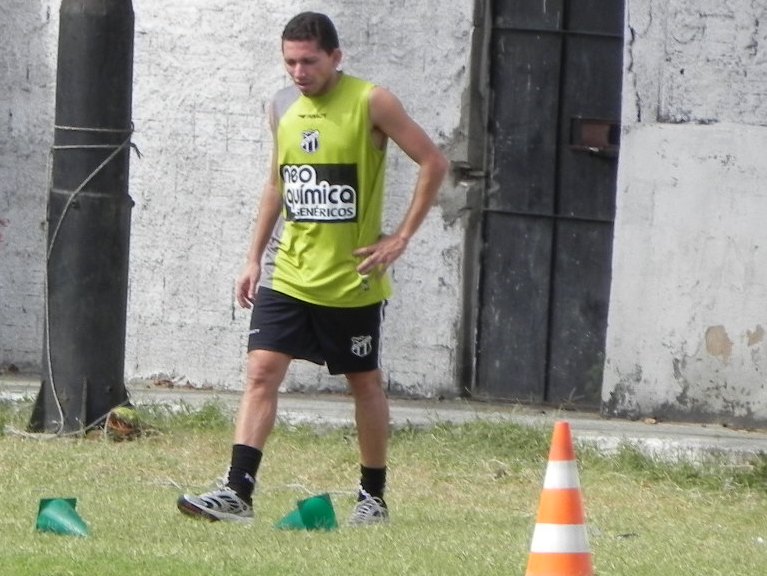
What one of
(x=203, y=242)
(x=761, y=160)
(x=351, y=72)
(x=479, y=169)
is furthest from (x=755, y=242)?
(x=203, y=242)

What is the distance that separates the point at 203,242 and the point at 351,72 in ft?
4.07

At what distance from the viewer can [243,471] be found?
6469mm

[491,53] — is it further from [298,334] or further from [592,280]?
[298,334]

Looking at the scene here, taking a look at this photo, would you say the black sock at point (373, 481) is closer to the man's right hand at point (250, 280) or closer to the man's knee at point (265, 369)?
the man's knee at point (265, 369)

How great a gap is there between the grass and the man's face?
5.26ft

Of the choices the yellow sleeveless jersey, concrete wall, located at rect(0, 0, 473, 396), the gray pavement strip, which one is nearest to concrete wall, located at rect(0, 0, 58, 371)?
concrete wall, located at rect(0, 0, 473, 396)

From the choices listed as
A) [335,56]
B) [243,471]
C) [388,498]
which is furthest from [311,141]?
[388,498]

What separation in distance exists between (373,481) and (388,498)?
725 mm

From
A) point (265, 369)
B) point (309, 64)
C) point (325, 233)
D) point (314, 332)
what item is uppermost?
point (309, 64)

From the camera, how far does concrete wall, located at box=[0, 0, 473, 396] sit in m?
9.30

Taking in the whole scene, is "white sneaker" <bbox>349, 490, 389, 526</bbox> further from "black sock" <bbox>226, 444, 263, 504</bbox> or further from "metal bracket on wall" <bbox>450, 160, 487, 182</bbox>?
"metal bracket on wall" <bbox>450, 160, 487, 182</bbox>

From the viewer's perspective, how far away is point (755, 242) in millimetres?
8656

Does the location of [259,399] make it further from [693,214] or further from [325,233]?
[693,214]

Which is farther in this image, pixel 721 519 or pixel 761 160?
pixel 761 160
